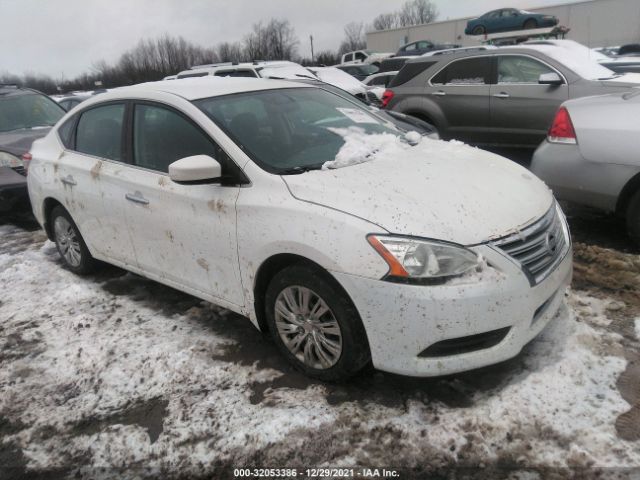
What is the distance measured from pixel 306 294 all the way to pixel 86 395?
4.79 ft

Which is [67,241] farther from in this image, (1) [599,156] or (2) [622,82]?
(2) [622,82]

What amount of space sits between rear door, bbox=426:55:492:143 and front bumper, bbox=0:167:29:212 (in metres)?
5.83

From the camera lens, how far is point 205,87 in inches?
146

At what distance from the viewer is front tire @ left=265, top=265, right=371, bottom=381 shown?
264cm

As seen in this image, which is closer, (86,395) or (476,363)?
(476,363)

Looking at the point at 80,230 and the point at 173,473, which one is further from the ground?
the point at 80,230

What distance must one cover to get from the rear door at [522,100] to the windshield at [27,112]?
21.6 ft

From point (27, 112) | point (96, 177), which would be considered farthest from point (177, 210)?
point (27, 112)

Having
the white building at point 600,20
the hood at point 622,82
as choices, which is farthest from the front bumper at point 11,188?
the white building at point 600,20

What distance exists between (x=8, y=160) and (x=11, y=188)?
39cm

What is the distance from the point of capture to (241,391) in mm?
2939

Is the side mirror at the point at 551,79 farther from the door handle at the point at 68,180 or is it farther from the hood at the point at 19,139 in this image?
the hood at the point at 19,139

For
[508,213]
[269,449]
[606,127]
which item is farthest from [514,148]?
[269,449]

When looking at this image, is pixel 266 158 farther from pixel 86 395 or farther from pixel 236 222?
pixel 86 395
